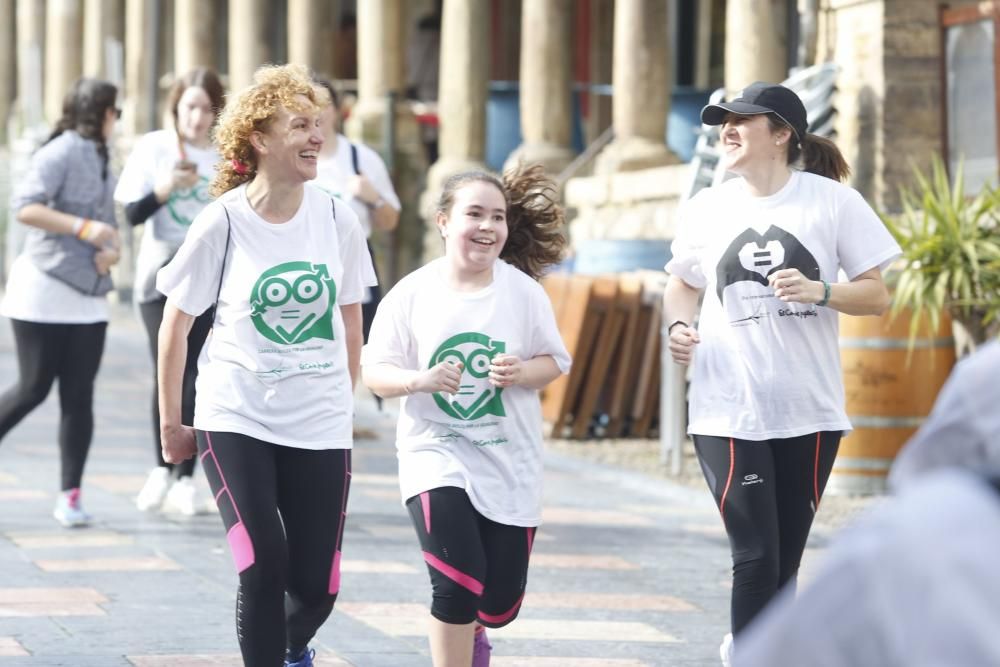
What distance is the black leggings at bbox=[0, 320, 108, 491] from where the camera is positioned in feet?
25.4

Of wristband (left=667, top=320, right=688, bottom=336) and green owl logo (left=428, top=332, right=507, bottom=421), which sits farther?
wristband (left=667, top=320, right=688, bottom=336)

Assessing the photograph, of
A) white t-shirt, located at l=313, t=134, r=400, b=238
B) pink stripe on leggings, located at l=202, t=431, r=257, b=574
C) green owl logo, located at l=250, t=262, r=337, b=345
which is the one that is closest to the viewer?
pink stripe on leggings, located at l=202, t=431, r=257, b=574

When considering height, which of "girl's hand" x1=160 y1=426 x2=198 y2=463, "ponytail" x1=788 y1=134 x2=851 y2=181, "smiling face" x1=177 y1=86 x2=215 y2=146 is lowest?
"girl's hand" x1=160 y1=426 x2=198 y2=463

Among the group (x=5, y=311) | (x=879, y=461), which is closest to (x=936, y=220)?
(x=879, y=461)

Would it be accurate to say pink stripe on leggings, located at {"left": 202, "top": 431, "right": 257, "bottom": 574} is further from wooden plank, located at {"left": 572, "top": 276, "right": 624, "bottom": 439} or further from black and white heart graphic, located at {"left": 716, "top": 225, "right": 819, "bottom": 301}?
wooden plank, located at {"left": 572, "top": 276, "right": 624, "bottom": 439}

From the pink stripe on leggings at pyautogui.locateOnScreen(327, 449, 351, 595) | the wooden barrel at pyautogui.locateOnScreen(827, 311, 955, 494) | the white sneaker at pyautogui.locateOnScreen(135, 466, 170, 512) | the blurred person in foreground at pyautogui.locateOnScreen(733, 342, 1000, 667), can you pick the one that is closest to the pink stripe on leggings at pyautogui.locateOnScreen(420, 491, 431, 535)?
the pink stripe on leggings at pyautogui.locateOnScreen(327, 449, 351, 595)

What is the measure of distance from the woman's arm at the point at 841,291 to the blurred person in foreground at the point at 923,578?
2.95 m

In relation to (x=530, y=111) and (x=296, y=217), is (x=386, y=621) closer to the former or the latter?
(x=296, y=217)

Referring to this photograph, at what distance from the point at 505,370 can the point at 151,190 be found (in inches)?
143

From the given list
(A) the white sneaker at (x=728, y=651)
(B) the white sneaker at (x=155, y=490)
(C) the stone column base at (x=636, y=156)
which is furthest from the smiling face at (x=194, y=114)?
(C) the stone column base at (x=636, y=156)

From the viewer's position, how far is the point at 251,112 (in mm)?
4684

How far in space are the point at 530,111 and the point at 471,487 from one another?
43.6 feet

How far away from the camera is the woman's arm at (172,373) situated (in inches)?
182

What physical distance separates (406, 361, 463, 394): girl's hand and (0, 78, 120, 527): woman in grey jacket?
3478mm
